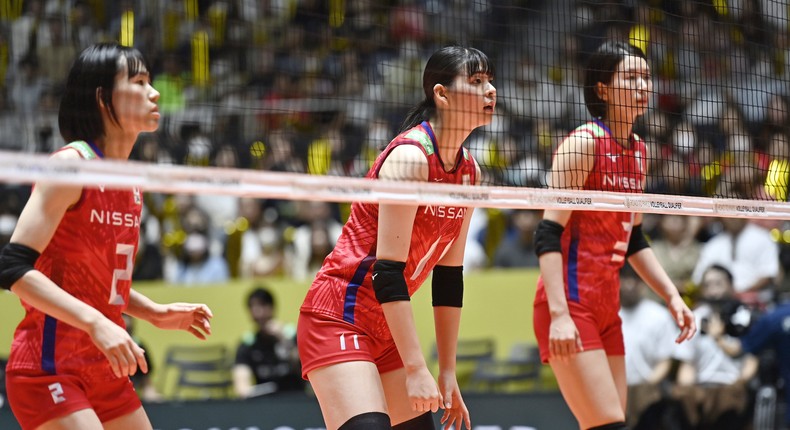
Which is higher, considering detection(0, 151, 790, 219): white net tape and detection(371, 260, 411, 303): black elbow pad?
detection(0, 151, 790, 219): white net tape

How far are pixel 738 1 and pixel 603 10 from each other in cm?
90

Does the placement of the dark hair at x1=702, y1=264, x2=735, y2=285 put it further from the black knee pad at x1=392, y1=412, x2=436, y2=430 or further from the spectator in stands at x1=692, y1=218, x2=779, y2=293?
the black knee pad at x1=392, y1=412, x2=436, y2=430

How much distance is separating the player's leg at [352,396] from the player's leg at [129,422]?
2.61 ft

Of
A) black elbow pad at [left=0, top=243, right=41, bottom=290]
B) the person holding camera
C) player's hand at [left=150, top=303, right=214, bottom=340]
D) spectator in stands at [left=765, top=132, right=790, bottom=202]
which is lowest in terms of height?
the person holding camera

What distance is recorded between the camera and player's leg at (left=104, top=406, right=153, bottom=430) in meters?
4.52

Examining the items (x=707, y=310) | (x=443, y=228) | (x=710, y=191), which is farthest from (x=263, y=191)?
(x=707, y=310)

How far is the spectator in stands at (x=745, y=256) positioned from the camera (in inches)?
426

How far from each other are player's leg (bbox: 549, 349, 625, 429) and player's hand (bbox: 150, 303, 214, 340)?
78.9 inches

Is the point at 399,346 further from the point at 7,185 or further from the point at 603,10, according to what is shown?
the point at 7,185

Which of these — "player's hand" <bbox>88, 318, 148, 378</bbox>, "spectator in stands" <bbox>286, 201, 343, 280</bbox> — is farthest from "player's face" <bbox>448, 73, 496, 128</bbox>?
"spectator in stands" <bbox>286, 201, 343, 280</bbox>

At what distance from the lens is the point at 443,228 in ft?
16.1

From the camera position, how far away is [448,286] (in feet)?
16.6

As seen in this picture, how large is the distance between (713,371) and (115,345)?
7.25 metres

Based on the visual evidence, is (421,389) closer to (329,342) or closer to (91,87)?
(329,342)
